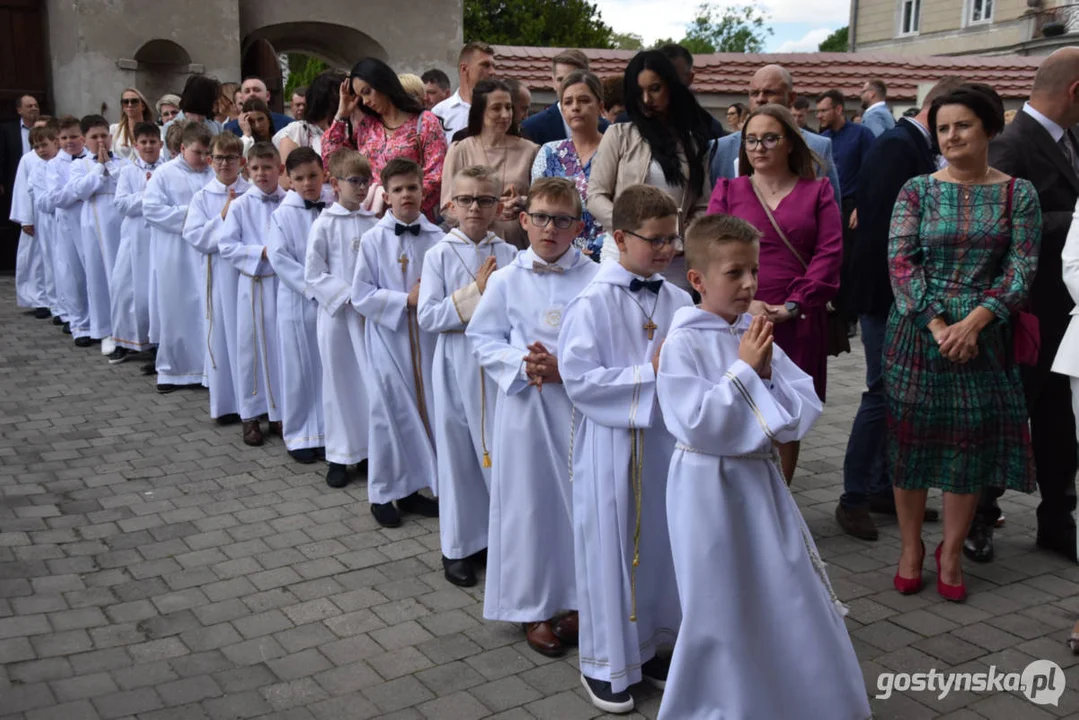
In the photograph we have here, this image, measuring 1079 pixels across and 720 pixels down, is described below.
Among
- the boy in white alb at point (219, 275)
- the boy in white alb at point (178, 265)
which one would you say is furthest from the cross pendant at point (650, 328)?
the boy in white alb at point (178, 265)

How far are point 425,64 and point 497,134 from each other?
39.9 ft

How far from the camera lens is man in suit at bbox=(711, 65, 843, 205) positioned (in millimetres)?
5590

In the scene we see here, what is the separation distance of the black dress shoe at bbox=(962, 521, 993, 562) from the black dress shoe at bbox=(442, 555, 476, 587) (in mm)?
2268

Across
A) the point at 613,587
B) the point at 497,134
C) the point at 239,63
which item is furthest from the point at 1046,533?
the point at 239,63

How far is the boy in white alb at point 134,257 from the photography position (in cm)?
964

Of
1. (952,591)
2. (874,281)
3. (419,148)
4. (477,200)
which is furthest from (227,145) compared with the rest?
(952,591)

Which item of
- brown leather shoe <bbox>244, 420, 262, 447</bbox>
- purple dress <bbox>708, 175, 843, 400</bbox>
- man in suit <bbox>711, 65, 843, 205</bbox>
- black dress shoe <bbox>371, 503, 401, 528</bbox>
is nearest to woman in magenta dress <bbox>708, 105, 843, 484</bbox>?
purple dress <bbox>708, 175, 843, 400</bbox>

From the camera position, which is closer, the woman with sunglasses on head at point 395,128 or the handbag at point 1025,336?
the handbag at point 1025,336

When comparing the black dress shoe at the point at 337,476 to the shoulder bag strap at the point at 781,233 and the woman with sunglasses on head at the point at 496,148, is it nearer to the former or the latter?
the woman with sunglasses on head at the point at 496,148

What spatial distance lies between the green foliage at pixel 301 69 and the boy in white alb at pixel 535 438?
86.3 ft

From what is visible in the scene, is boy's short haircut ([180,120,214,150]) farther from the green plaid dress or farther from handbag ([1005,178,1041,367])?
handbag ([1005,178,1041,367])

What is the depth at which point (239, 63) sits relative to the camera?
16.3 m

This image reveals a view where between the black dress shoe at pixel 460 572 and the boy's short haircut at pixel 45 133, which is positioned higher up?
the boy's short haircut at pixel 45 133

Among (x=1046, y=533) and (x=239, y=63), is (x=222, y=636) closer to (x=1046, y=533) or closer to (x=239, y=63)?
(x=1046, y=533)
